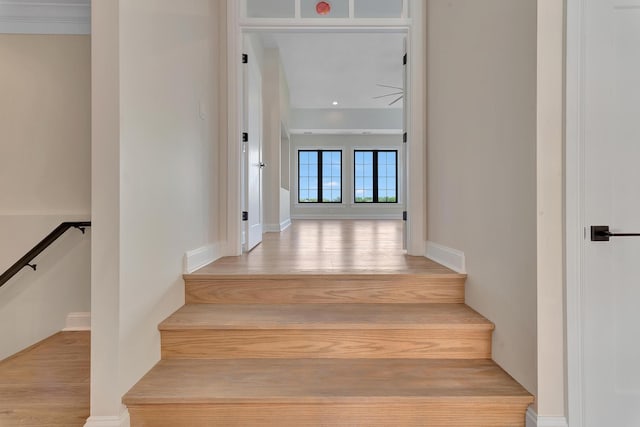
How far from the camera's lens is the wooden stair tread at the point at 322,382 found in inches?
52.1

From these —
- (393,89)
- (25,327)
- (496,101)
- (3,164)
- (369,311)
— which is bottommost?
(25,327)

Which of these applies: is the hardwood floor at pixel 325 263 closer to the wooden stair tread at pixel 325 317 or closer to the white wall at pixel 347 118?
the wooden stair tread at pixel 325 317

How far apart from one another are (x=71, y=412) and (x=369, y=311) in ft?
4.48

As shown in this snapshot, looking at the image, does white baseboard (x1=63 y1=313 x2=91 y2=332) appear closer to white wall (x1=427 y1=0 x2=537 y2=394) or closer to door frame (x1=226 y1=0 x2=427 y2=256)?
door frame (x1=226 y1=0 x2=427 y2=256)

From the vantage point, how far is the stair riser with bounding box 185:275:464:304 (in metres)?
1.94

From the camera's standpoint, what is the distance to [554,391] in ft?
4.20

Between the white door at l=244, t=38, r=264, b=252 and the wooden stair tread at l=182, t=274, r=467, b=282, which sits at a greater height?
the white door at l=244, t=38, r=264, b=252

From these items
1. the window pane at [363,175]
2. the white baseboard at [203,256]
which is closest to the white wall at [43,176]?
the white baseboard at [203,256]

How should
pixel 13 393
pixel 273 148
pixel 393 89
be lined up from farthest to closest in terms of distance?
pixel 393 89
pixel 273 148
pixel 13 393

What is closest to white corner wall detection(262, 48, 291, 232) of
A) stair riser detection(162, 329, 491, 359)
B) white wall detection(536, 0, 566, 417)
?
stair riser detection(162, 329, 491, 359)

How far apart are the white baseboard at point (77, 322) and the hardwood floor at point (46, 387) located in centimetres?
30

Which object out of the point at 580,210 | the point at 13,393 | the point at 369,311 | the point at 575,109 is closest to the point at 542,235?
the point at 580,210

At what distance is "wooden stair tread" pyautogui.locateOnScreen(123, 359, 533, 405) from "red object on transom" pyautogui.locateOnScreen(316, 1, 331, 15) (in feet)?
9.16

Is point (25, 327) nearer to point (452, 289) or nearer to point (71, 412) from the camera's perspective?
point (71, 412)
